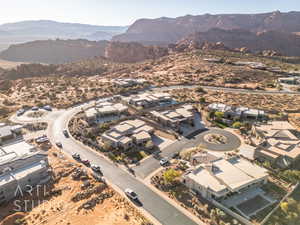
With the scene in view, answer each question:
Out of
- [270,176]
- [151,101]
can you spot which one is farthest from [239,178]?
[151,101]

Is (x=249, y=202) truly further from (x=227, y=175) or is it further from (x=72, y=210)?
(x=72, y=210)

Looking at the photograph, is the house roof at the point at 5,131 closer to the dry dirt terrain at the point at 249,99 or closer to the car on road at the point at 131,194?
the car on road at the point at 131,194

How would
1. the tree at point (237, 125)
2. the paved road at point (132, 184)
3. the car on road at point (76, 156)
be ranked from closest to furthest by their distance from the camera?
the paved road at point (132, 184) < the car on road at point (76, 156) < the tree at point (237, 125)

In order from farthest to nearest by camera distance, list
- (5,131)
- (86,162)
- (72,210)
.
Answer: (5,131) → (86,162) → (72,210)

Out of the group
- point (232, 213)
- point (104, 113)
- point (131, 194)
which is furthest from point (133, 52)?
point (232, 213)

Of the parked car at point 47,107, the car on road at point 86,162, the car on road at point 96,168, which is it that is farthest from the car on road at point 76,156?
the parked car at point 47,107

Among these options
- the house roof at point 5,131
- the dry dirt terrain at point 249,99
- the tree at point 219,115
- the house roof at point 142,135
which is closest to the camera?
the house roof at point 142,135

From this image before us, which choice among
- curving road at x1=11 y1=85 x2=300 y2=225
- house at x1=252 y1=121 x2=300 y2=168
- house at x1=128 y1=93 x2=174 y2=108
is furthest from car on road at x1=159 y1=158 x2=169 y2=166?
house at x1=128 y1=93 x2=174 y2=108
